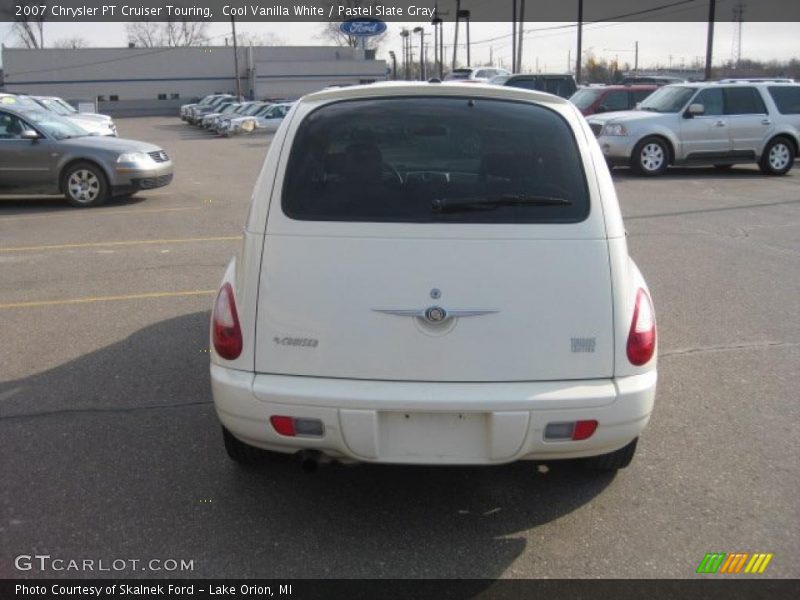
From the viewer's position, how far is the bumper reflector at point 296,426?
3.03 m

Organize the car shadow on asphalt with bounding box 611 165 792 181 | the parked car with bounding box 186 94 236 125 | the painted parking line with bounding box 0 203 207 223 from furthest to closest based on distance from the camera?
the parked car with bounding box 186 94 236 125 → the car shadow on asphalt with bounding box 611 165 792 181 → the painted parking line with bounding box 0 203 207 223

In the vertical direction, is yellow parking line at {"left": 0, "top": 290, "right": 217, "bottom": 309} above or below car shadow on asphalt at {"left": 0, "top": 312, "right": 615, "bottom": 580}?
above

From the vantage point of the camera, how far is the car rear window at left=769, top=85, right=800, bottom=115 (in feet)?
53.1

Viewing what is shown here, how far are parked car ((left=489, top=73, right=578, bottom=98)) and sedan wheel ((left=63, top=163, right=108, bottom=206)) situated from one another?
12331 millimetres

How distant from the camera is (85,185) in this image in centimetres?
1215

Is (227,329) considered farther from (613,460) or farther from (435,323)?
(613,460)

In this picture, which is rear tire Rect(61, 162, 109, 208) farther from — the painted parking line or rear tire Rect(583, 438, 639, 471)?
rear tire Rect(583, 438, 639, 471)

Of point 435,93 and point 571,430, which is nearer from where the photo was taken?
point 571,430

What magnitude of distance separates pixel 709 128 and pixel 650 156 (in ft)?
4.22

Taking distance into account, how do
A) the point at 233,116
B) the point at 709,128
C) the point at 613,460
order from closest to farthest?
the point at 613,460 → the point at 709,128 → the point at 233,116

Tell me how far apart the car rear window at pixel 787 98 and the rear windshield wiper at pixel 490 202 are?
15123 millimetres

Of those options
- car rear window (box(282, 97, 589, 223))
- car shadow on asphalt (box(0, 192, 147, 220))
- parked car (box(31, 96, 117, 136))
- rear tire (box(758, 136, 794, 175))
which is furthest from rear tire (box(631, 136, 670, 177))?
car rear window (box(282, 97, 589, 223))

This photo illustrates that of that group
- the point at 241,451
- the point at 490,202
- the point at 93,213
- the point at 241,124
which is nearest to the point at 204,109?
the point at 241,124

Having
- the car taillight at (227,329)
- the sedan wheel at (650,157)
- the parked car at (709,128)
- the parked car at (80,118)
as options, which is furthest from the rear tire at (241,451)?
the parked car at (80,118)
